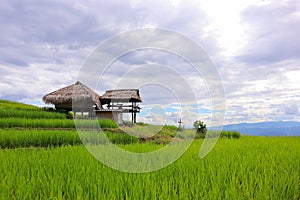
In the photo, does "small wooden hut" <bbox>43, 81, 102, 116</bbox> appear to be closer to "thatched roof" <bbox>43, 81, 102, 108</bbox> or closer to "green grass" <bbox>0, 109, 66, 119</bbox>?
"thatched roof" <bbox>43, 81, 102, 108</bbox>

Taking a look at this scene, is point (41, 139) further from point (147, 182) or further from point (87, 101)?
point (87, 101)

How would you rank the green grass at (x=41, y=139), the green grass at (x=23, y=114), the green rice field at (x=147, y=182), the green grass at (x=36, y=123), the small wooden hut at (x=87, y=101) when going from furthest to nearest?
the small wooden hut at (x=87, y=101)
the green grass at (x=23, y=114)
the green grass at (x=36, y=123)
the green grass at (x=41, y=139)
the green rice field at (x=147, y=182)

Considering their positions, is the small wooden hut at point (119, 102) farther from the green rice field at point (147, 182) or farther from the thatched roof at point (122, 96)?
the green rice field at point (147, 182)

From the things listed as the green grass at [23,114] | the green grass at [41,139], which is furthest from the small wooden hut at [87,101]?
the green grass at [41,139]

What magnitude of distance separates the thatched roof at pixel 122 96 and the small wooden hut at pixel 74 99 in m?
1.32

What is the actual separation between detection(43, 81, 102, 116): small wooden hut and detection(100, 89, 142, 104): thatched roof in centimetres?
132

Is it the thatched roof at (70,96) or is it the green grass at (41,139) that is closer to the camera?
the green grass at (41,139)

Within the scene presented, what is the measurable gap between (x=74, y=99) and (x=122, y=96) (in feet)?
8.92

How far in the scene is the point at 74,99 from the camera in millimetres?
Result: 15117

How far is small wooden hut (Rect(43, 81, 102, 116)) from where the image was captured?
1479cm

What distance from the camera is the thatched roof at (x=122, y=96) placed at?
15609 mm

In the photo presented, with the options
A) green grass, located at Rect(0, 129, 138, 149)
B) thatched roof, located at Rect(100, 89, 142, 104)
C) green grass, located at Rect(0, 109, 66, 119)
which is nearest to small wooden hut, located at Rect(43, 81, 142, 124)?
thatched roof, located at Rect(100, 89, 142, 104)

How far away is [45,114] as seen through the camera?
1126 cm

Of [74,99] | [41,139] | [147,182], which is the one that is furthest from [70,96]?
[147,182]
